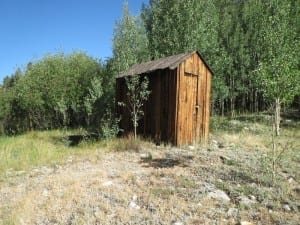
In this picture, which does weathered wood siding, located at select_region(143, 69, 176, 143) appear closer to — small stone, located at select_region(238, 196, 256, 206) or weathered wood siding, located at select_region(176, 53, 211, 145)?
weathered wood siding, located at select_region(176, 53, 211, 145)

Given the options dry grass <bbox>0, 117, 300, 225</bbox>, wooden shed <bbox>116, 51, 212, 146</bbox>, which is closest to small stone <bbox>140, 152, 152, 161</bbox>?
dry grass <bbox>0, 117, 300, 225</bbox>

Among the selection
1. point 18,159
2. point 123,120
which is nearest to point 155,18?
point 123,120

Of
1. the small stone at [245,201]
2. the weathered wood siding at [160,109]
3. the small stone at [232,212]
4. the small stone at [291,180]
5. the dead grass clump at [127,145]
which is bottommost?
the small stone at [232,212]

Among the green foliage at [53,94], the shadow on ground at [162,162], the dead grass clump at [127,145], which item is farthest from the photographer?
the green foliage at [53,94]

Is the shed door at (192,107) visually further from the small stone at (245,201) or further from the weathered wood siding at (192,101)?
the small stone at (245,201)

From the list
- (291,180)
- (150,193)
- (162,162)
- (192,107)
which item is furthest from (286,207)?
(192,107)

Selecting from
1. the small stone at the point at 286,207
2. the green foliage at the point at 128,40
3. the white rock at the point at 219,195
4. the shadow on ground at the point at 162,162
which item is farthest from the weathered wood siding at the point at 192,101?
the green foliage at the point at 128,40

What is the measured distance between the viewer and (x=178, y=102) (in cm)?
1268

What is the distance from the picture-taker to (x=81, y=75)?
78.8 feet

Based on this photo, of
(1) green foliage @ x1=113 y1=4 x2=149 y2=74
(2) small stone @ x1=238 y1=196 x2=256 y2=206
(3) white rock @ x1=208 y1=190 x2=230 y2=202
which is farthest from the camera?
(1) green foliage @ x1=113 y1=4 x2=149 y2=74

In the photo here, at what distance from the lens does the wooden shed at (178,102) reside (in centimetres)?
1271

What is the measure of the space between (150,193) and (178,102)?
5.94 meters

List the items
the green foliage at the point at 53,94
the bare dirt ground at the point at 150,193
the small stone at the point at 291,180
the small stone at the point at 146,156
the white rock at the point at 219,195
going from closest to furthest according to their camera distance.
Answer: the bare dirt ground at the point at 150,193 < the white rock at the point at 219,195 < the small stone at the point at 291,180 < the small stone at the point at 146,156 < the green foliage at the point at 53,94

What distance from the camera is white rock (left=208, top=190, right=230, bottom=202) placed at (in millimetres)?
6866
